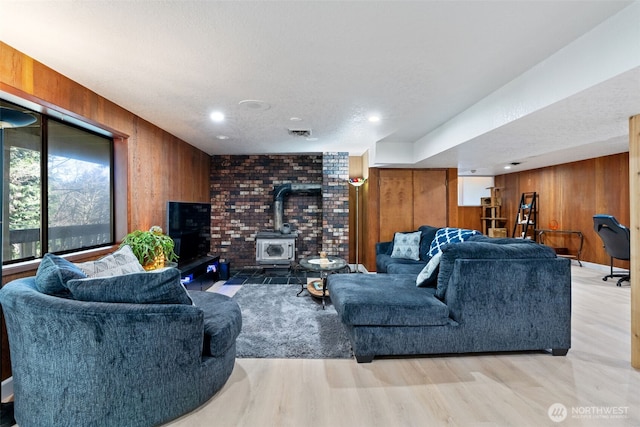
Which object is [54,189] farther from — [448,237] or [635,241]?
[635,241]

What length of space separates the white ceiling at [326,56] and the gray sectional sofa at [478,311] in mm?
1259

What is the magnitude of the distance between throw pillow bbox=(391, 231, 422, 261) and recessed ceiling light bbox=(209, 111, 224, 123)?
3.06 m

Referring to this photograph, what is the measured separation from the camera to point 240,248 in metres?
5.94

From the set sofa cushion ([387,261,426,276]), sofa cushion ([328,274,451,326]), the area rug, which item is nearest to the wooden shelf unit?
Result: sofa cushion ([387,261,426,276])

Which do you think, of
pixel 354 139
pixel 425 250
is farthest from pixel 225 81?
pixel 425 250

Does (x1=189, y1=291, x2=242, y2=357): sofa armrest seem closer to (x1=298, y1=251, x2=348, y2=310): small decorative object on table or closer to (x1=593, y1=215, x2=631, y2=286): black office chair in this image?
(x1=298, y1=251, x2=348, y2=310): small decorative object on table

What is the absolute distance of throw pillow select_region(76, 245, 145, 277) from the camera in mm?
2025

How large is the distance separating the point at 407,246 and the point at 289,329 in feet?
7.78

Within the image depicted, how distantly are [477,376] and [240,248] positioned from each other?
4733mm

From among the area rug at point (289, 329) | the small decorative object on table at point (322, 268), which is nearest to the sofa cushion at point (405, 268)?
the small decorative object on table at point (322, 268)

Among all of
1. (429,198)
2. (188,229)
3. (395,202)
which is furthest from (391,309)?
(429,198)

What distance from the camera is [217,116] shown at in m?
3.43

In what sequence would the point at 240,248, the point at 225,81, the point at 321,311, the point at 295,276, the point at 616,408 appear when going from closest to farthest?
the point at 616,408, the point at 225,81, the point at 321,311, the point at 295,276, the point at 240,248

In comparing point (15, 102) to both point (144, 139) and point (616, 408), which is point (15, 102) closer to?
point (144, 139)
